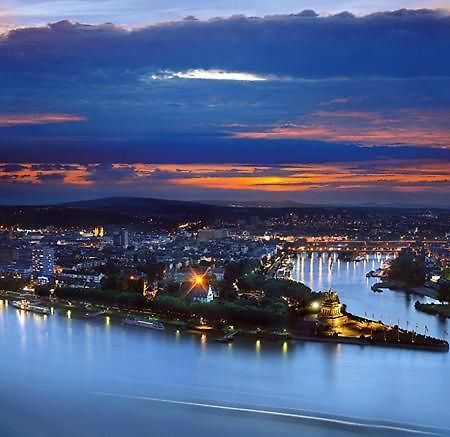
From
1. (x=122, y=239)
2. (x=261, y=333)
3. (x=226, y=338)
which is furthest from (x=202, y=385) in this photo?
(x=122, y=239)

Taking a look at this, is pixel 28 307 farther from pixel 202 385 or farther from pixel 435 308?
pixel 435 308

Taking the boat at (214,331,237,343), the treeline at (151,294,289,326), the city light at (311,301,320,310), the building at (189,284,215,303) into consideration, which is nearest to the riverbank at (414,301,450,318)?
the city light at (311,301,320,310)

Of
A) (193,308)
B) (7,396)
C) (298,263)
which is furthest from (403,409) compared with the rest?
(298,263)

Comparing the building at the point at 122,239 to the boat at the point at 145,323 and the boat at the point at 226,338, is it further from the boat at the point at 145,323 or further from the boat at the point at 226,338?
the boat at the point at 226,338

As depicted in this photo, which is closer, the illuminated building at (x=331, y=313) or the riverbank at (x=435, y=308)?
the illuminated building at (x=331, y=313)

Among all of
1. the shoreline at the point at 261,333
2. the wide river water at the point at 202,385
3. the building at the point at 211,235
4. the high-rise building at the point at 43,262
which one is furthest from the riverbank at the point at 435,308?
the building at the point at 211,235

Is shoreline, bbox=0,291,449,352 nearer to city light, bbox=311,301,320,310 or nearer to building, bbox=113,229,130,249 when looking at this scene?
city light, bbox=311,301,320,310

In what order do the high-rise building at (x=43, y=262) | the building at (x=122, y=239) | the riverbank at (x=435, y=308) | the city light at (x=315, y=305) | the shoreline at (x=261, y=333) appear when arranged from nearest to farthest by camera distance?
the shoreline at (x=261, y=333), the city light at (x=315, y=305), the riverbank at (x=435, y=308), the high-rise building at (x=43, y=262), the building at (x=122, y=239)
